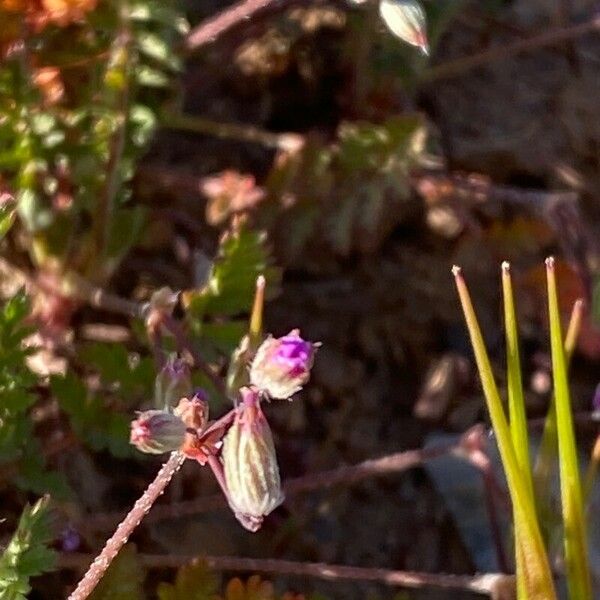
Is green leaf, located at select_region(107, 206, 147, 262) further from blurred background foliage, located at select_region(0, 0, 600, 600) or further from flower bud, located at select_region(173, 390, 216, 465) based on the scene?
flower bud, located at select_region(173, 390, 216, 465)

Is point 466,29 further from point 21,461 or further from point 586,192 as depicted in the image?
point 21,461

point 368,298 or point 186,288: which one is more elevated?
point 186,288

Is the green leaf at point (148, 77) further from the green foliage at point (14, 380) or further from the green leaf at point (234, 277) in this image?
the green foliage at point (14, 380)

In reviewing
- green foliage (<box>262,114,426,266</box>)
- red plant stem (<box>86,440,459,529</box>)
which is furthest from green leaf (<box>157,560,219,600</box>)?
green foliage (<box>262,114,426,266</box>)

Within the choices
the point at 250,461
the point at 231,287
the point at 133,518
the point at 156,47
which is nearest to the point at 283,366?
the point at 250,461

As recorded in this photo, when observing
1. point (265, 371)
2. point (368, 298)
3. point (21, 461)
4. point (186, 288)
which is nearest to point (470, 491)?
point (368, 298)

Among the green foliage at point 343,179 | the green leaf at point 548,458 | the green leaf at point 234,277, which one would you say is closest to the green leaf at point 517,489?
Answer: the green leaf at point 548,458

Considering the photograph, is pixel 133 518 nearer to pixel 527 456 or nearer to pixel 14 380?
pixel 14 380
